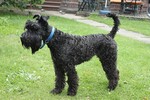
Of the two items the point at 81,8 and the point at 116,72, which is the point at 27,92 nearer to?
the point at 116,72

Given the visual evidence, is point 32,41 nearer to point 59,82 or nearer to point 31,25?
point 31,25

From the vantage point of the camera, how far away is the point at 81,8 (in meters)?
20.5

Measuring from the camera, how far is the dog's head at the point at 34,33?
551 cm

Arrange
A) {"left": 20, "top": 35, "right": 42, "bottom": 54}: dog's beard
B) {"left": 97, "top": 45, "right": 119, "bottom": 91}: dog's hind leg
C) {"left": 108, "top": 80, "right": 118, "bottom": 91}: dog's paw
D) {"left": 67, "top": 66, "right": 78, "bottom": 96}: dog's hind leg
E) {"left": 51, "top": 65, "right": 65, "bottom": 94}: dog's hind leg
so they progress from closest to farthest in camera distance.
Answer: {"left": 20, "top": 35, "right": 42, "bottom": 54}: dog's beard → {"left": 67, "top": 66, "right": 78, "bottom": 96}: dog's hind leg → {"left": 51, "top": 65, "right": 65, "bottom": 94}: dog's hind leg → {"left": 97, "top": 45, "right": 119, "bottom": 91}: dog's hind leg → {"left": 108, "top": 80, "right": 118, "bottom": 91}: dog's paw

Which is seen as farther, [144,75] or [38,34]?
[144,75]

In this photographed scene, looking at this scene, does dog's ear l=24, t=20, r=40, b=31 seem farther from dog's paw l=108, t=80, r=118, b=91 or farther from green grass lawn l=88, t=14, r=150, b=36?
green grass lawn l=88, t=14, r=150, b=36

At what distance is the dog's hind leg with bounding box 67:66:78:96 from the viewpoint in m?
6.03

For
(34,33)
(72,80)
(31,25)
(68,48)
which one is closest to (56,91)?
(72,80)

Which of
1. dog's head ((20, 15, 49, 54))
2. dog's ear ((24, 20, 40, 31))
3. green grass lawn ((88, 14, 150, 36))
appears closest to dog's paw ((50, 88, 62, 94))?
dog's head ((20, 15, 49, 54))

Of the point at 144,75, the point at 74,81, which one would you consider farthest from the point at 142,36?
the point at 74,81

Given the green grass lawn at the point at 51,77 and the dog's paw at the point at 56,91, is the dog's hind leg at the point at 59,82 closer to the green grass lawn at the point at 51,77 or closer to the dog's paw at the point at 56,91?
the dog's paw at the point at 56,91

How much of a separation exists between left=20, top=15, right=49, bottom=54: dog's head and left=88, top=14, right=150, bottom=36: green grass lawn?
9.62 metres

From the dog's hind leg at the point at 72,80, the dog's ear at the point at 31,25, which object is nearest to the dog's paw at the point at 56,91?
the dog's hind leg at the point at 72,80

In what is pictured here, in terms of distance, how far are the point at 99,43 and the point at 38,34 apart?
1.36 m
